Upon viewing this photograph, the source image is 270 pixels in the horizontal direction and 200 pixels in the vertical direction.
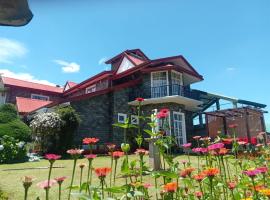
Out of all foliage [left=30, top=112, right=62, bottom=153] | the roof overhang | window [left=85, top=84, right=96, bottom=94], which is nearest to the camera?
foliage [left=30, top=112, right=62, bottom=153]

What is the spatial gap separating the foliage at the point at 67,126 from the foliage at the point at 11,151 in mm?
2451

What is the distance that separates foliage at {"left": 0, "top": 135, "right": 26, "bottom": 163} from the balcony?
8.22 meters

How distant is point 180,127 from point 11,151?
10.9m

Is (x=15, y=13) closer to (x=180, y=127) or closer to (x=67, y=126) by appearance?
(x=67, y=126)

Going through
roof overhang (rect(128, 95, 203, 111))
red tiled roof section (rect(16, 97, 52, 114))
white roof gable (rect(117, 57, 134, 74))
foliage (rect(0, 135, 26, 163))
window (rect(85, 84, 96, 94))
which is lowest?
foliage (rect(0, 135, 26, 163))

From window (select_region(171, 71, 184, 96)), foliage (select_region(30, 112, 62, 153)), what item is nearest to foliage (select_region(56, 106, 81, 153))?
foliage (select_region(30, 112, 62, 153))

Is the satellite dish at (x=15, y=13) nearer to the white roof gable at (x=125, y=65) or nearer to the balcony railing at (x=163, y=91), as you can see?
the balcony railing at (x=163, y=91)

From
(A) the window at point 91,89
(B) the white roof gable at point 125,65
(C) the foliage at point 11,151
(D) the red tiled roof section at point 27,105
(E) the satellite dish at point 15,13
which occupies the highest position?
(B) the white roof gable at point 125,65

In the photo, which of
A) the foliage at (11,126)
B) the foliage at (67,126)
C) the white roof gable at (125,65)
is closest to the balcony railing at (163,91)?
the white roof gable at (125,65)

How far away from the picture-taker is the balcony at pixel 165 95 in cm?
1922

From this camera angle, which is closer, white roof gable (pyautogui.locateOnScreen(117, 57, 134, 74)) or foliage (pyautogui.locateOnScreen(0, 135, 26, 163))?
foliage (pyautogui.locateOnScreen(0, 135, 26, 163))

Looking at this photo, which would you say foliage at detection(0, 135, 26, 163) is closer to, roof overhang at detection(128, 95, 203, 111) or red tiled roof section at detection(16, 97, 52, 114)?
roof overhang at detection(128, 95, 203, 111)

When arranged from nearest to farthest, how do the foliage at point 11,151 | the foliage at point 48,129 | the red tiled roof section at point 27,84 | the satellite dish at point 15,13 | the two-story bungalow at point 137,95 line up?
the satellite dish at point 15,13 → the foliage at point 11,151 → the foliage at point 48,129 → the two-story bungalow at point 137,95 → the red tiled roof section at point 27,84

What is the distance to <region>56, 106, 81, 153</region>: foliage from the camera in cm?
1625
